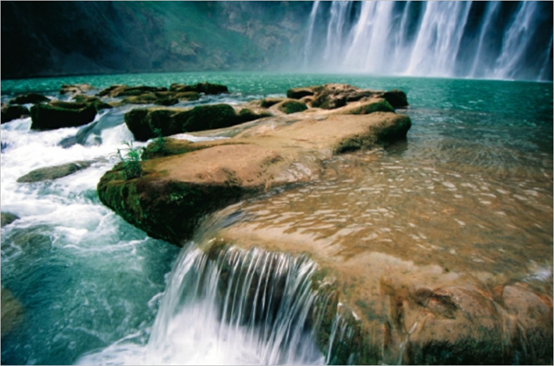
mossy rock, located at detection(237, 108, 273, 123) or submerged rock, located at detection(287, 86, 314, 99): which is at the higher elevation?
mossy rock, located at detection(237, 108, 273, 123)

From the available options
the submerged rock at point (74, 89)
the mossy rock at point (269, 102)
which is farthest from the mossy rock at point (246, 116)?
the submerged rock at point (74, 89)

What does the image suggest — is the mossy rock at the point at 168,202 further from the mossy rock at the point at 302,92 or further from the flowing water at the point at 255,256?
the mossy rock at the point at 302,92

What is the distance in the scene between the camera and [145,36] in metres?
119

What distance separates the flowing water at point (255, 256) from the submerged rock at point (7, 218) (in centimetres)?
15

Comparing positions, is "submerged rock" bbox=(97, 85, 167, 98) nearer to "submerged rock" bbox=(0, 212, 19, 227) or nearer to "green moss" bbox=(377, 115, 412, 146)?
"submerged rock" bbox=(0, 212, 19, 227)

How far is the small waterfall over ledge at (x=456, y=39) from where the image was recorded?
42.8 m

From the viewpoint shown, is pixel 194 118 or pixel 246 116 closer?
pixel 194 118

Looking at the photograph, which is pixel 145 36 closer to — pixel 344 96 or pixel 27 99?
pixel 27 99

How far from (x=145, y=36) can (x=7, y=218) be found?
13285 centimetres

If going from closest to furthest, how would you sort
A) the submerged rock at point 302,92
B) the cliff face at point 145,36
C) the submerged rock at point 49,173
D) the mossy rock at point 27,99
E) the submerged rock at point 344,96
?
1. the submerged rock at point 49,173
2. the submerged rock at point 344,96
3. the submerged rock at point 302,92
4. the mossy rock at point 27,99
5. the cliff face at point 145,36

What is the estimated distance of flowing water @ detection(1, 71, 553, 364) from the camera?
3.51 metres

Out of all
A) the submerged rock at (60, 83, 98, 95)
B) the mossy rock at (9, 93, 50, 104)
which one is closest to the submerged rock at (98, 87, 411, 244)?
the mossy rock at (9, 93, 50, 104)

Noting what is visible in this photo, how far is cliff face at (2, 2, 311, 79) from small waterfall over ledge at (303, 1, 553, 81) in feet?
237

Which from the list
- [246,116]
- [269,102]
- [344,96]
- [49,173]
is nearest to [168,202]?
[49,173]
